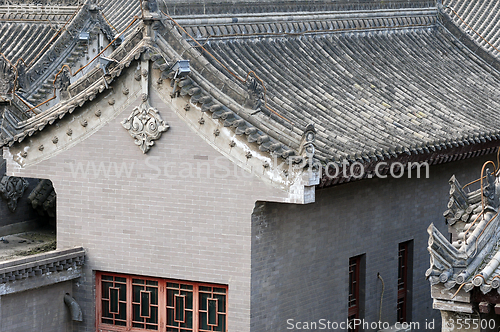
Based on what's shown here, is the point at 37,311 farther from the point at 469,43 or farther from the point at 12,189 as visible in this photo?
the point at 469,43

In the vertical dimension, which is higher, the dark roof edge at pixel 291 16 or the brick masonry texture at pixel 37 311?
the dark roof edge at pixel 291 16

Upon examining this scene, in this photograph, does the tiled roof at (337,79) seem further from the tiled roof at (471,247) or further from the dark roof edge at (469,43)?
the tiled roof at (471,247)

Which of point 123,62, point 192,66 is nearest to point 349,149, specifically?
point 192,66

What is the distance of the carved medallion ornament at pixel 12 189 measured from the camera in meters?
19.4

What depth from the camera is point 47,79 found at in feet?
72.4

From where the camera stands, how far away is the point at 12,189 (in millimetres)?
19578

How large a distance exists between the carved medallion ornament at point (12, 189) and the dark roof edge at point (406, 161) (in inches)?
270

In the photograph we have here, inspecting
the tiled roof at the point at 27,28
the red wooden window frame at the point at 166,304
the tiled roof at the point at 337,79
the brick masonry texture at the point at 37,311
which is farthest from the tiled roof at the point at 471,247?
the tiled roof at the point at 27,28

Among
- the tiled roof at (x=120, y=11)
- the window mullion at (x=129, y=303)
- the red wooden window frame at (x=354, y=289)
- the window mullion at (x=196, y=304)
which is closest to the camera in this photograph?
the window mullion at (x=196, y=304)

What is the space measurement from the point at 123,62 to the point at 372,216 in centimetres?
581

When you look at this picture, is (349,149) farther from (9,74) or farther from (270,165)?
(9,74)

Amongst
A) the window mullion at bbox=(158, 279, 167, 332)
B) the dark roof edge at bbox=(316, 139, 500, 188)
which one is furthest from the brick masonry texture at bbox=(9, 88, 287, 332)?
the dark roof edge at bbox=(316, 139, 500, 188)

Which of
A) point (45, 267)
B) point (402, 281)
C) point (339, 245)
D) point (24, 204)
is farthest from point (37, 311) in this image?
point (402, 281)

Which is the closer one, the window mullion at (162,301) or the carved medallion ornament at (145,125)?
the carved medallion ornament at (145,125)
